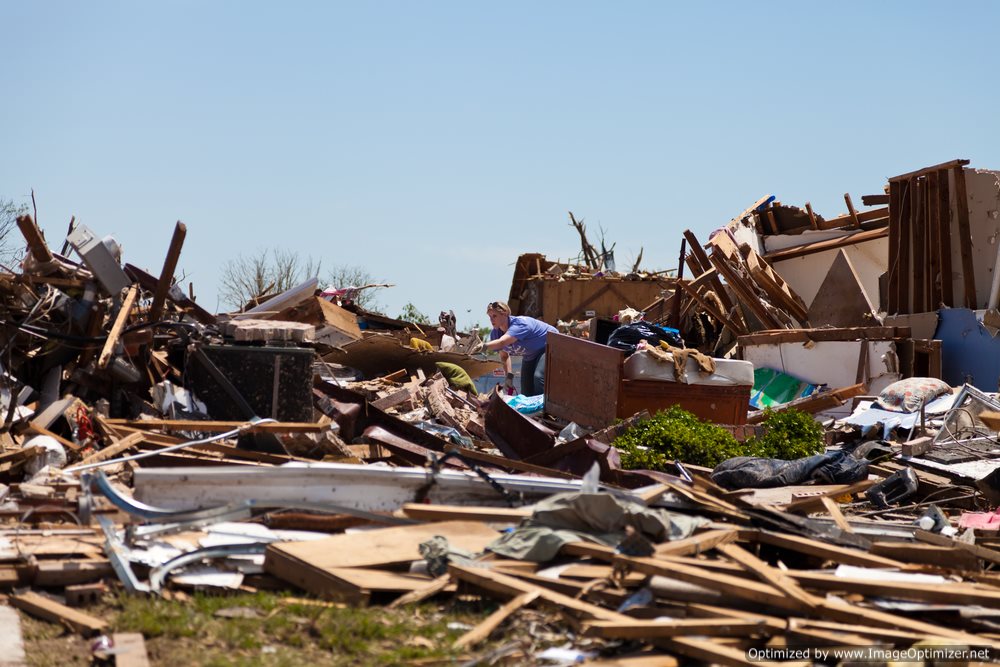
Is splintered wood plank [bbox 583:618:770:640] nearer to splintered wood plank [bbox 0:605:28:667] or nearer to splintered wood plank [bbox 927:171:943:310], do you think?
splintered wood plank [bbox 0:605:28:667]

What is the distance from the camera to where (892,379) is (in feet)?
43.7

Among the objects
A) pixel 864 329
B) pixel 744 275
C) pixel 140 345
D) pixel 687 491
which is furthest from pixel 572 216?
pixel 687 491

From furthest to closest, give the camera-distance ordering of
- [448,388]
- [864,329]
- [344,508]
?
[864,329] < [448,388] < [344,508]

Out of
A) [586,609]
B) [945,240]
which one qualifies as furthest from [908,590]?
[945,240]

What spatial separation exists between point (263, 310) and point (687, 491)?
Result: 8.98 meters

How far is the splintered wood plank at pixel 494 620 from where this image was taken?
4.18 meters

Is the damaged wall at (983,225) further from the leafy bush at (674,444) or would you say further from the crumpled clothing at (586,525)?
the crumpled clothing at (586,525)

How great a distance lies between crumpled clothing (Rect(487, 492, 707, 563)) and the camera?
5090 mm

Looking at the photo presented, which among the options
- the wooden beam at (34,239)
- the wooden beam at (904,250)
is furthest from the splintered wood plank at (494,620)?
the wooden beam at (904,250)

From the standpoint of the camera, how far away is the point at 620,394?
11031 mm

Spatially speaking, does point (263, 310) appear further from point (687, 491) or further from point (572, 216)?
point (572, 216)

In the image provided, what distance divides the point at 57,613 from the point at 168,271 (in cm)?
555

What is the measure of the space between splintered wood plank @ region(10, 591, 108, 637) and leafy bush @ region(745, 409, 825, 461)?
20.9 feet

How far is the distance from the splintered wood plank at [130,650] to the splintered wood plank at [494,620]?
1.16 metres
